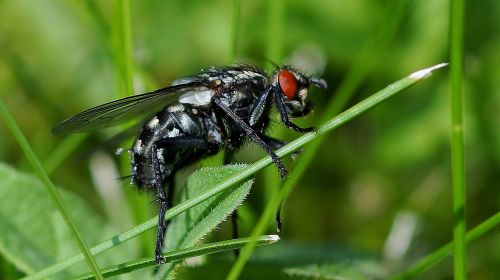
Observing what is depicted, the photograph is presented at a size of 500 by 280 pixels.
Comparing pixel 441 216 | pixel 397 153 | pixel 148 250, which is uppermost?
pixel 397 153

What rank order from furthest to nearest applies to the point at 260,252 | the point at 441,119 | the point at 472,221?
the point at 441,119 → the point at 472,221 → the point at 260,252

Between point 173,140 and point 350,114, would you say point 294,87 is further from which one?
point 350,114

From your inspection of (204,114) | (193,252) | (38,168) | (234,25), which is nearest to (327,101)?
(234,25)

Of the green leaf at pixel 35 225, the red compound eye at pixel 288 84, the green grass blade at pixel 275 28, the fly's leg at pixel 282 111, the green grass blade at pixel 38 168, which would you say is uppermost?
the green grass blade at pixel 275 28

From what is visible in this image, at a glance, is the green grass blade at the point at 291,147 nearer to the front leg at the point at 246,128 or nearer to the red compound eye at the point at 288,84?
the front leg at the point at 246,128

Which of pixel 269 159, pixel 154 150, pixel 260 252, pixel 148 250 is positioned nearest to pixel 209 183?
pixel 269 159

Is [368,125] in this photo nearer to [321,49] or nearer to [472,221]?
[321,49]

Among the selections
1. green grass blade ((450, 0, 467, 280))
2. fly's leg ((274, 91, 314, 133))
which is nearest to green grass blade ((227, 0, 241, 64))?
fly's leg ((274, 91, 314, 133))

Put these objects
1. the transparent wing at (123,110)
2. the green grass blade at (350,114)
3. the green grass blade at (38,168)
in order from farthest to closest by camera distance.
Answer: the transparent wing at (123,110), the green grass blade at (350,114), the green grass blade at (38,168)

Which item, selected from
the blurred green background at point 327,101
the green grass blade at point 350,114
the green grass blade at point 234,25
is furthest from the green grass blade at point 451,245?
the green grass blade at point 234,25
